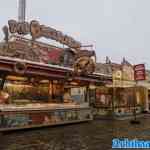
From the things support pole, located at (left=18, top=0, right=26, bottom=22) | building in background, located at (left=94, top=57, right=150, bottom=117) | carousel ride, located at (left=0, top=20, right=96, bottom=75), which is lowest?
building in background, located at (left=94, top=57, right=150, bottom=117)

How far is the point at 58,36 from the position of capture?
19266mm

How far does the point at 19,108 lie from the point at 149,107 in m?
22.5

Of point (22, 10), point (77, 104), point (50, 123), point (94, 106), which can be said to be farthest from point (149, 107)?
point (22, 10)

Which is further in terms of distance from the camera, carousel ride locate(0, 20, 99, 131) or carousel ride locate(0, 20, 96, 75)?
carousel ride locate(0, 20, 96, 75)

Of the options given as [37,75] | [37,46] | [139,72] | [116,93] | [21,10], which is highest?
[21,10]

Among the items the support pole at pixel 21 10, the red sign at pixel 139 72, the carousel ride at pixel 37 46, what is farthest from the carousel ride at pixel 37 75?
the support pole at pixel 21 10

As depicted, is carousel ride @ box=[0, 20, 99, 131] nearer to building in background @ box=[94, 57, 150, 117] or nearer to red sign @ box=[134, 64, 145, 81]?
building in background @ box=[94, 57, 150, 117]

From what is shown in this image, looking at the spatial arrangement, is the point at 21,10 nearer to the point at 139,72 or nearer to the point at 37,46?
the point at 139,72

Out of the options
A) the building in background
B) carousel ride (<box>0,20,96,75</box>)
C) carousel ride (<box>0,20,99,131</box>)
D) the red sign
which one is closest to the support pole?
the building in background

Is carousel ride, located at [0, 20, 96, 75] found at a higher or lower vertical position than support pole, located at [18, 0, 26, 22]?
lower

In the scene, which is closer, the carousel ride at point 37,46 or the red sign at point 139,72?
the carousel ride at point 37,46

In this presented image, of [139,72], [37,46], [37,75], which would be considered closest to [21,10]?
[139,72]

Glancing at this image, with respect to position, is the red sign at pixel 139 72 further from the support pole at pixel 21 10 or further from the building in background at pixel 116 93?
the support pole at pixel 21 10

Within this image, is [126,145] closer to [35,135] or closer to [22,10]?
[35,135]
